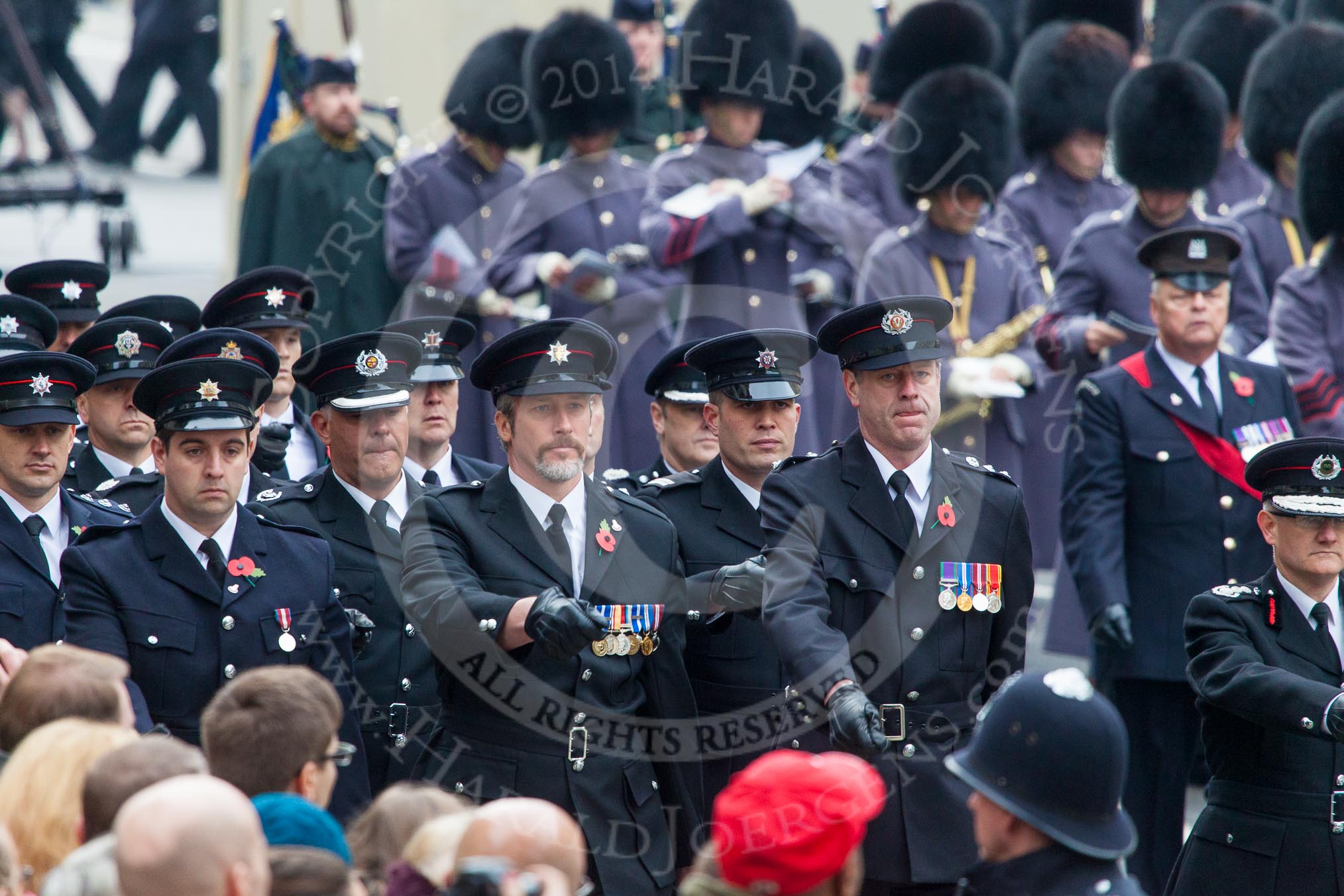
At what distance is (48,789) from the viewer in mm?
3619

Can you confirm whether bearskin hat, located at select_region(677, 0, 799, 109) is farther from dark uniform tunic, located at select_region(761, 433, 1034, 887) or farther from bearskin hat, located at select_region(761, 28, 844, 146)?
dark uniform tunic, located at select_region(761, 433, 1034, 887)

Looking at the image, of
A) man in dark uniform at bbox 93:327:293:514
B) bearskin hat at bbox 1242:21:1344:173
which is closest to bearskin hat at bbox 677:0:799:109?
bearskin hat at bbox 1242:21:1344:173

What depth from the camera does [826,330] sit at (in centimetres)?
524

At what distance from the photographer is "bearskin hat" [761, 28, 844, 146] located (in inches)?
379

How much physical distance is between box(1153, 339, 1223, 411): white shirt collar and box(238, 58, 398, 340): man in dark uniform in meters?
4.14

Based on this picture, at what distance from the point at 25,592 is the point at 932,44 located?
665 cm

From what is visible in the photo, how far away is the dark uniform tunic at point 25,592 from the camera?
5.24 meters

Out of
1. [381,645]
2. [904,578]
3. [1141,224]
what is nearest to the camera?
[904,578]

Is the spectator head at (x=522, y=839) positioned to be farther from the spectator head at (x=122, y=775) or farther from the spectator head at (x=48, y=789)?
the spectator head at (x=48, y=789)

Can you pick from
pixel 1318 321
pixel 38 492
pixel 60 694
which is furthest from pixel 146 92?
pixel 60 694

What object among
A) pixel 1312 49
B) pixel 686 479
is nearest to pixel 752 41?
pixel 1312 49

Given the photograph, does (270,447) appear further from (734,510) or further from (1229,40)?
(1229,40)

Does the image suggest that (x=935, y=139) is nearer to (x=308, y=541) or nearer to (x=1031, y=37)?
(x=1031, y=37)

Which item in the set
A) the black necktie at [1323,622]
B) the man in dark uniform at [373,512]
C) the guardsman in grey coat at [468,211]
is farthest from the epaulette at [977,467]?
the guardsman in grey coat at [468,211]
